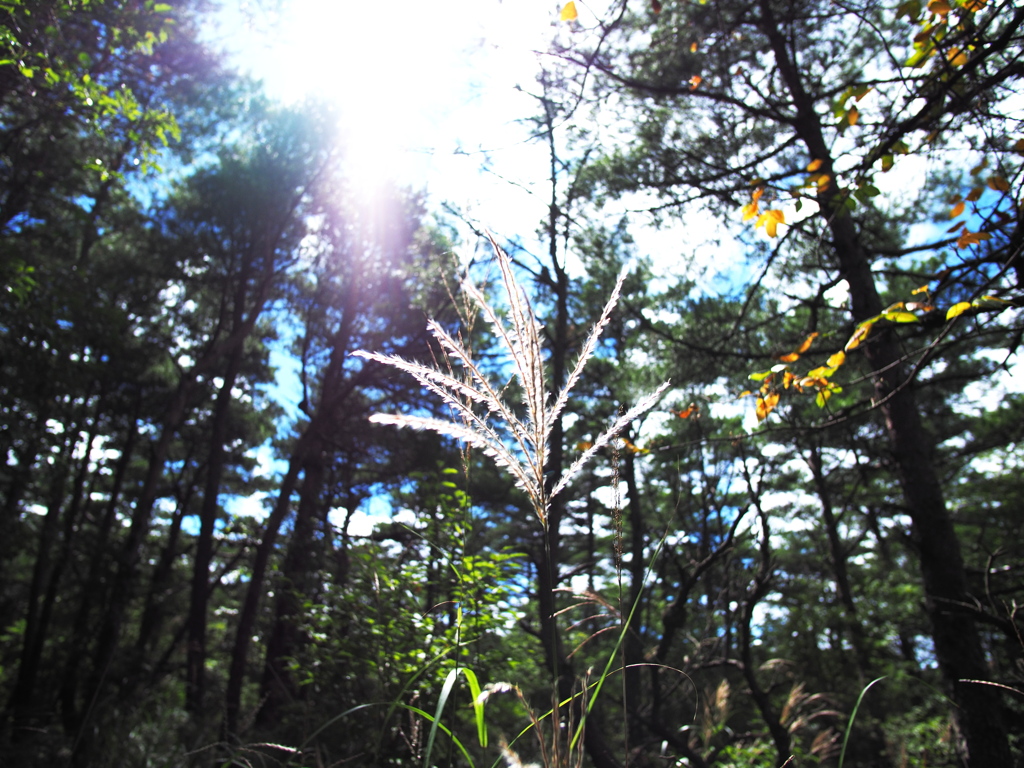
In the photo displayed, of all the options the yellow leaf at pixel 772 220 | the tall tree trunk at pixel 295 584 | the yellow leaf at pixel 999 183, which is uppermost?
the yellow leaf at pixel 999 183

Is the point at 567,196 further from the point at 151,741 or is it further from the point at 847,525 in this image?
the point at 847,525

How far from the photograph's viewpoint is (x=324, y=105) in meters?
9.82

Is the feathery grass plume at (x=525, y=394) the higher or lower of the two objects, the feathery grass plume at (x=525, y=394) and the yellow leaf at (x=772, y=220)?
the lower

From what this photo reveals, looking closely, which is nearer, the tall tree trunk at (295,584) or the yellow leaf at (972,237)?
the yellow leaf at (972,237)

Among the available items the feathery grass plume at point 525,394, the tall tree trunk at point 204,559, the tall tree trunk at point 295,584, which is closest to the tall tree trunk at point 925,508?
the feathery grass plume at point 525,394

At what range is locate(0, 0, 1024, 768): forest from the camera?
6.89 feet

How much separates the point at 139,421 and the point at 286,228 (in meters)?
6.12

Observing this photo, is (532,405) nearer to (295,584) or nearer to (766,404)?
(766,404)

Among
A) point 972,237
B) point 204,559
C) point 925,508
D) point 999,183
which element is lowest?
point 925,508

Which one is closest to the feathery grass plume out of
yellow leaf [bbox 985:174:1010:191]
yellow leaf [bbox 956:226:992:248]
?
yellow leaf [bbox 956:226:992:248]

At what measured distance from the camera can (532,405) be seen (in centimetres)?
96

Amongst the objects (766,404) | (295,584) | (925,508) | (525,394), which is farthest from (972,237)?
(295,584)

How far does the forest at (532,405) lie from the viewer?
2100mm

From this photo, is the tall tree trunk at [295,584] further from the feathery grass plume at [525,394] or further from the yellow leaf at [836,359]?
the yellow leaf at [836,359]
